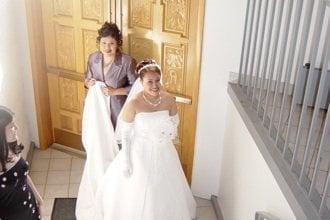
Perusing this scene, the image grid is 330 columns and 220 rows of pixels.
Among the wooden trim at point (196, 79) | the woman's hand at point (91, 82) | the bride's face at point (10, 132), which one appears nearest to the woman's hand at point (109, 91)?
the woman's hand at point (91, 82)

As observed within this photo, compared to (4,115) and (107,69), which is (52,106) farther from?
(4,115)

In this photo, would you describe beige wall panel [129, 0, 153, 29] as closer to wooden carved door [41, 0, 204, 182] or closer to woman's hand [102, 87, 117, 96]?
wooden carved door [41, 0, 204, 182]

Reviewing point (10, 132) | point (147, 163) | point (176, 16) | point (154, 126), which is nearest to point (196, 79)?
point (176, 16)

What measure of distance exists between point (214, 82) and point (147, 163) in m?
0.87

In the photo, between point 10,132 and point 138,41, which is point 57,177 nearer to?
point 138,41

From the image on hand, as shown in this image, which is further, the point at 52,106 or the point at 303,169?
the point at 52,106

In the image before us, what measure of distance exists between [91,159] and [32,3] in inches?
59.7

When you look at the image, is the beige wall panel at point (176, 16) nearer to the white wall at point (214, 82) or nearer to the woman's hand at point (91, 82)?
the white wall at point (214, 82)

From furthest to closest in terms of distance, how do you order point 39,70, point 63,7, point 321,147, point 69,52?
point 39,70 < point 69,52 < point 63,7 < point 321,147

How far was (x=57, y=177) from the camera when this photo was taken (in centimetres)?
411

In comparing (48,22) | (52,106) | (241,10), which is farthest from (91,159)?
(241,10)

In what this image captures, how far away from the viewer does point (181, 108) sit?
368 cm

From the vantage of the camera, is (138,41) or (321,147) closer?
(321,147)

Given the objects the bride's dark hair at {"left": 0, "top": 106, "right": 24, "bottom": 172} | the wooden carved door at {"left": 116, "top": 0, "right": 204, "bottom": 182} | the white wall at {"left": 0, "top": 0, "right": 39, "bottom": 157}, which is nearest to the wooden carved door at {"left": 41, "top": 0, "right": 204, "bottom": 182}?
the wooden carved door at {"left": 116, "top": 0, "right": 204, "bottom": 182}
